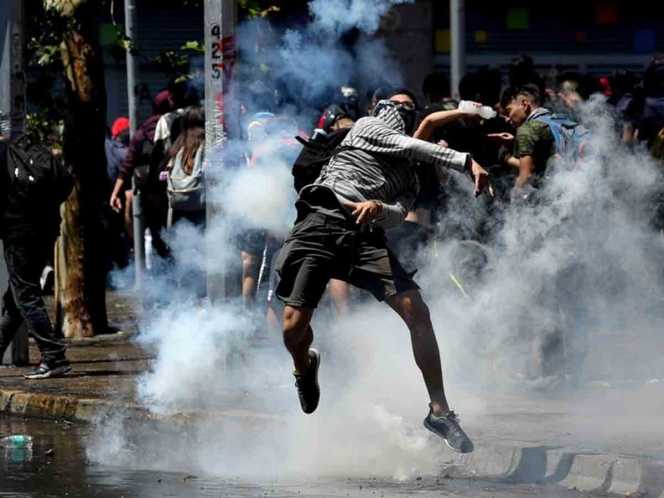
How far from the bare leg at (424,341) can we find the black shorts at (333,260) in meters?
0.05

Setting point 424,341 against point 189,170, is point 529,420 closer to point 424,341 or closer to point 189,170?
point 424,341

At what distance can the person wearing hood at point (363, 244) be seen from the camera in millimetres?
7906

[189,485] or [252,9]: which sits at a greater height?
[252,9]

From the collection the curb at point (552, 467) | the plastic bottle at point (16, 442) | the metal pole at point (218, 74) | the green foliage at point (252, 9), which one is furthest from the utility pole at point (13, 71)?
the curb at point (552, 467)

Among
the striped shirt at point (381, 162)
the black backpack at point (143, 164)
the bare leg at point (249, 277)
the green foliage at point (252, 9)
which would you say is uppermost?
the green foliage at point (252, 9)

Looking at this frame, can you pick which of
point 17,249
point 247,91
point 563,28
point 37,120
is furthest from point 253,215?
point 563,28

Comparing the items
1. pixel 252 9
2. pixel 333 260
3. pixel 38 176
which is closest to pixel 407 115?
pixel 333 260

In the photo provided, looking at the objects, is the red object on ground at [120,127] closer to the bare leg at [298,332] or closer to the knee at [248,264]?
the knee at [248,264]

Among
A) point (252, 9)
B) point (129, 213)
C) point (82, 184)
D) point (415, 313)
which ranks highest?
point (252, 9)

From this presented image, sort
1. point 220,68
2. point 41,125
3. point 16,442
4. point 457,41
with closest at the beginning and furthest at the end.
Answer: point 16,442 → point 220,68 → point 41,125 → point 457,41

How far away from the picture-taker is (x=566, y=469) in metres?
7.75

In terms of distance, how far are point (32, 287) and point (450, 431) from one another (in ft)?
12.9

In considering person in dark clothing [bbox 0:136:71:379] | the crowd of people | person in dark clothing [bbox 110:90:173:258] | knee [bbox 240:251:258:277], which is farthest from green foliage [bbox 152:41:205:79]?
person in dark clothing [bbox 0:136:71:379]

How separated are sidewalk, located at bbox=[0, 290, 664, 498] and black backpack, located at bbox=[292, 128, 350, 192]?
1.41 meters
